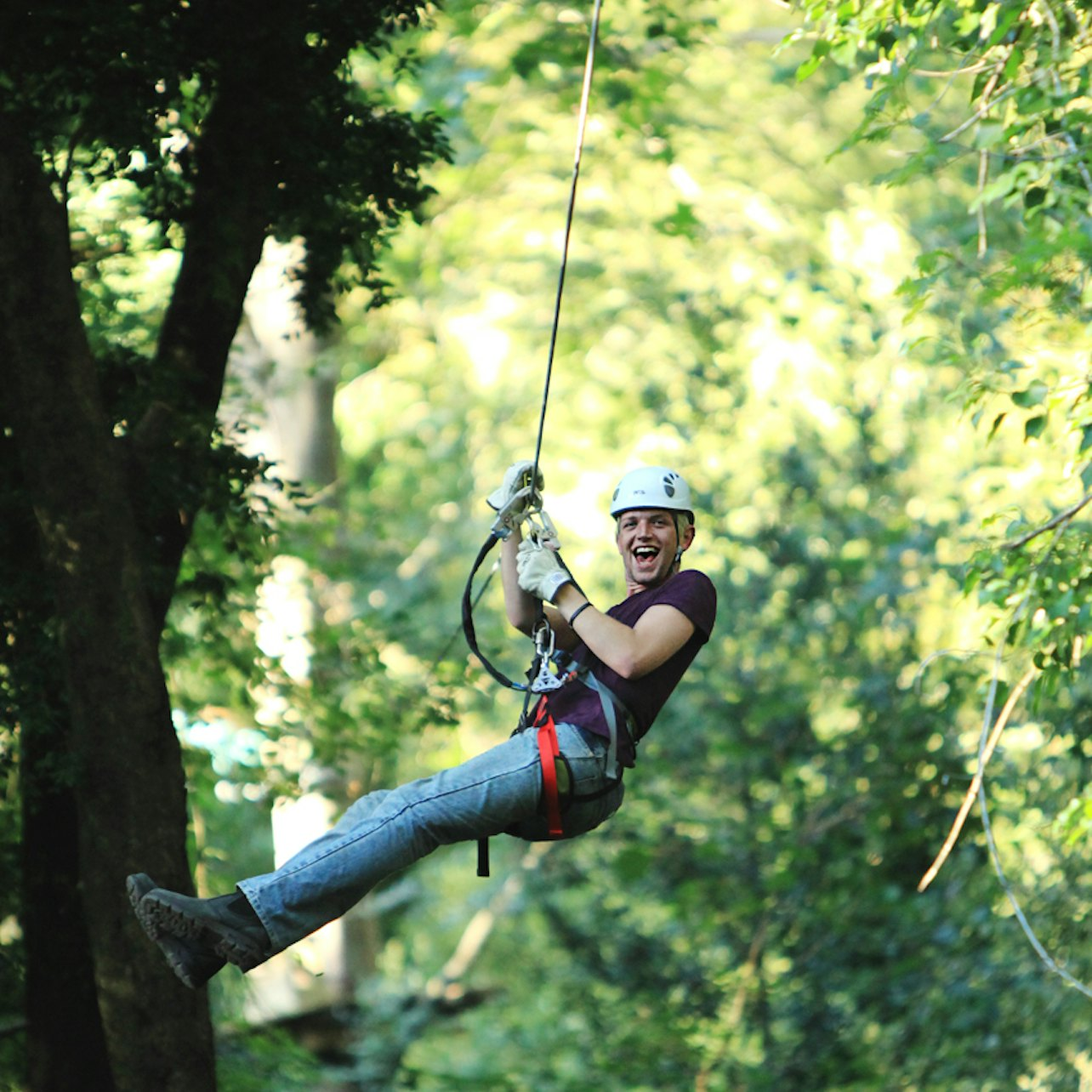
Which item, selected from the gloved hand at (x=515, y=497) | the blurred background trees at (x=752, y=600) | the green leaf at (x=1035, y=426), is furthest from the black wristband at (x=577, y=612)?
the green leaf at (x=1035, y=426)

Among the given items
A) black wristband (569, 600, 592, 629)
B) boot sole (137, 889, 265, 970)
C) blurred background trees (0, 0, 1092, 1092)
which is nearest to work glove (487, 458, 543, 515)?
black wristband (569, 600, 592, 629)

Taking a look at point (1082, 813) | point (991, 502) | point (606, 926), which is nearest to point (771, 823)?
point (606, 926)

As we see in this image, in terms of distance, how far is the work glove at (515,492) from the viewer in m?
4.07

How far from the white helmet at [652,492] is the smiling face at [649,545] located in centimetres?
3

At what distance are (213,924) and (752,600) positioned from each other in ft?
21.4

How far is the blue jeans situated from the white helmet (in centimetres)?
70

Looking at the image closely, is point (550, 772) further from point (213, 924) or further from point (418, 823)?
point (213, 924)

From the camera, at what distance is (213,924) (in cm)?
344

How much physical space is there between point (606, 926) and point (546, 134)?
7.28m

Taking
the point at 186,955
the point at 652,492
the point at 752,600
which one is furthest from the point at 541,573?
the point at 752,600

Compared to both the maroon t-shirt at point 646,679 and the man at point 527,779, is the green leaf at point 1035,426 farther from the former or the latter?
the maroon t-shirt at point 646,679

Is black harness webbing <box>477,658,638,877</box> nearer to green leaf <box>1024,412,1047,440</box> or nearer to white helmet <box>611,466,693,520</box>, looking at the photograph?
white helmet <box>611,466,693,520</box>

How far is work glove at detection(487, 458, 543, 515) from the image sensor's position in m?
4.07

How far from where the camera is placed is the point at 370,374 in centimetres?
1667
